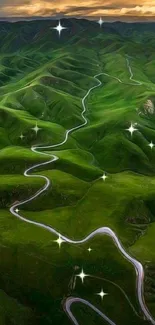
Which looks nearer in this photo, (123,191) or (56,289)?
(56,289)

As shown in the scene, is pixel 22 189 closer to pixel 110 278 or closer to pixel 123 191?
pixel 123 191

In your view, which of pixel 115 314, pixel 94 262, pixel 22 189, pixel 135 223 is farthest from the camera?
pixel 22 189

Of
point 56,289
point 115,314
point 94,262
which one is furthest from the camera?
point 94,262

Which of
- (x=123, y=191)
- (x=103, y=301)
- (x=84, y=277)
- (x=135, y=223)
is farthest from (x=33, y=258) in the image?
(x=123, y=191)

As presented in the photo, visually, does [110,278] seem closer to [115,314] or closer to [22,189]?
[115,314]

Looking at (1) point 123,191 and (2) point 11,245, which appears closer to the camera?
(2) point 11,245

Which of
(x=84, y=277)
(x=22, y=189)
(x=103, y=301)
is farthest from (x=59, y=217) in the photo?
(x=103, y=301)

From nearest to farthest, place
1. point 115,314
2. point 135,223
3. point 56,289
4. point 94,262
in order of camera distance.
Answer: point 115,314 < point 56,289 < point 94,262 < point 135,223

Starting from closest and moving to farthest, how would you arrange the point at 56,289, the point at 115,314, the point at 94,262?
the point at 115,314
the point at 56,289
the point at 94,262
